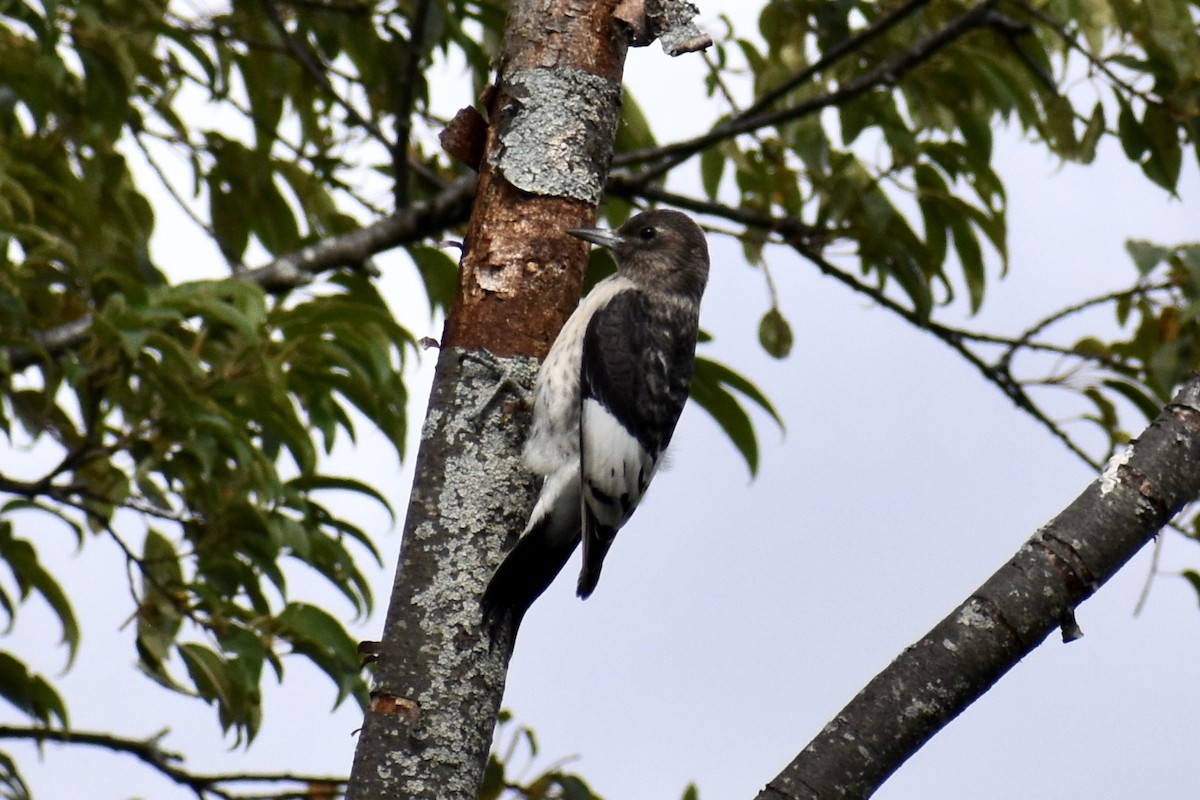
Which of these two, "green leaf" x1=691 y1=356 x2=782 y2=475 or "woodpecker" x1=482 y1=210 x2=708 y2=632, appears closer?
"woodpecker" x1=482 y1=210 x2=708 y2=632

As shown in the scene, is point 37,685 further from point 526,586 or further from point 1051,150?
point 1051,150

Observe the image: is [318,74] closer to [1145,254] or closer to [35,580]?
[35,580]

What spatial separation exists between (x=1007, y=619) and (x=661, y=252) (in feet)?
9.34

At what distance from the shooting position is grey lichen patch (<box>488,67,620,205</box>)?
293 centimetres

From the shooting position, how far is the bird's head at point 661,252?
4.55 metres

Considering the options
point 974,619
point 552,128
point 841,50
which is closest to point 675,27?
point 552,128

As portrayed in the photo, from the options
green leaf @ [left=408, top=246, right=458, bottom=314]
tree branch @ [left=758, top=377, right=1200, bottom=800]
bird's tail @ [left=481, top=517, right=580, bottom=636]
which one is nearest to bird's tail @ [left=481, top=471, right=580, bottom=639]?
bird's tail @ [left=481, top=517, right=580, bottom=636]

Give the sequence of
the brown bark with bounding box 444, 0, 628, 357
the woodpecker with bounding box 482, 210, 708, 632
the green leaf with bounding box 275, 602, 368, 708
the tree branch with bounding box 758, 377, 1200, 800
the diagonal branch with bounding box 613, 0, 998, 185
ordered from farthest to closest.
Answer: the diagonal branch with bounding box 613, 0, 998, 185
the green leaf with bounding box 275, 602, 368, 708
the woodpecker with bounding box 482, 210, 708, 632
the brown bark with bounding box 444, 0, 628, 357
the tree branch with bounding box 758, 377, 1200, 800

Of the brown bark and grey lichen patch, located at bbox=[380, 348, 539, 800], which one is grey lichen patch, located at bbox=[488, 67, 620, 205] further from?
grey lichen patch, located at bbox=[380, 348, 539, 800]

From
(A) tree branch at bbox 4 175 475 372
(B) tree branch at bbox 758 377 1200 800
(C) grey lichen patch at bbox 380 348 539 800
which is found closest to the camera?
(B) tree branch at bbox 758 377 1200 800

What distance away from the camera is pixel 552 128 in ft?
9.60

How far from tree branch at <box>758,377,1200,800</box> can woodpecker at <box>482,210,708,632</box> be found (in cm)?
99

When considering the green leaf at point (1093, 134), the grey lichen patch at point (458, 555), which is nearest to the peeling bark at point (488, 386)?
the grey lichen patch at point (458, 555)

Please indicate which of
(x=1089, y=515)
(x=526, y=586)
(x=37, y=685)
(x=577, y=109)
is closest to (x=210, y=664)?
(x=37, y=685)
